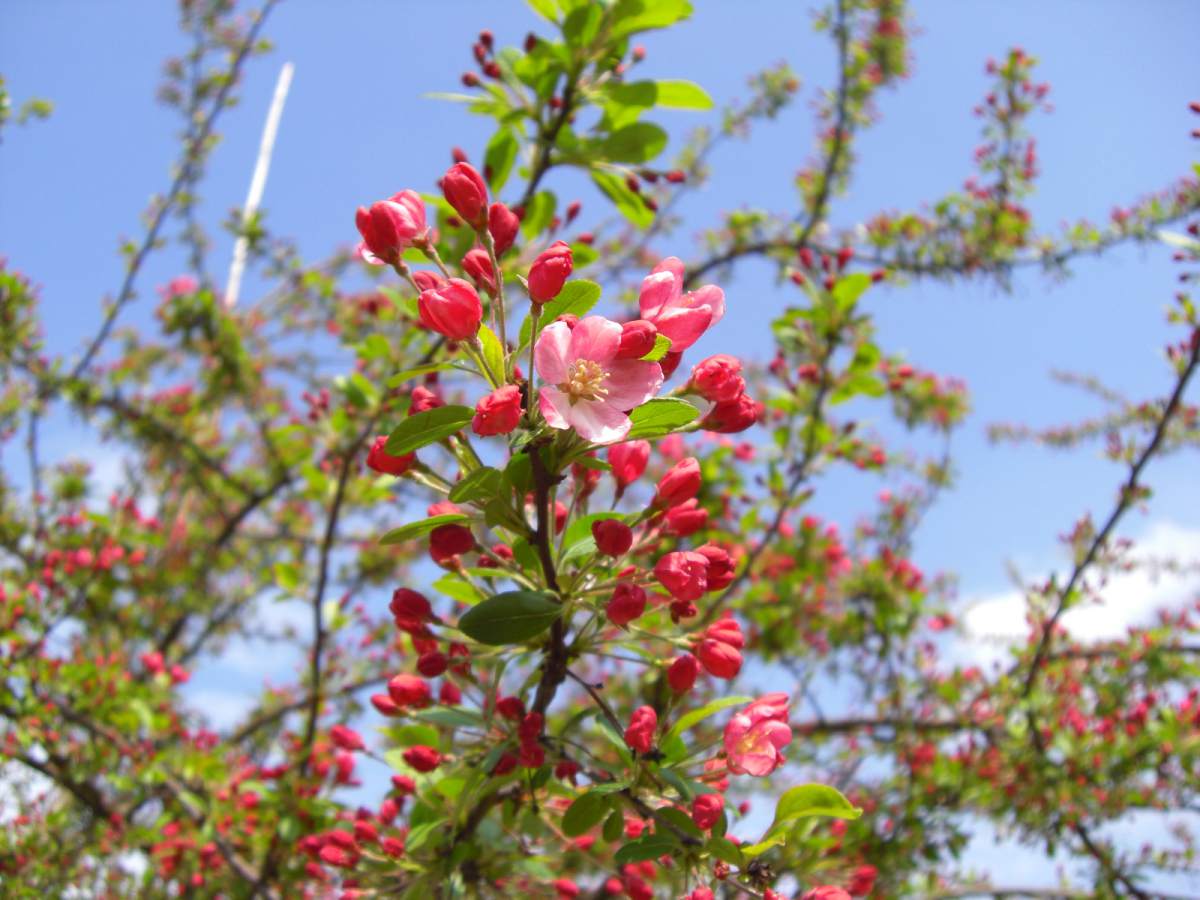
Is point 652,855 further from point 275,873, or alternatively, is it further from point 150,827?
point 150,827

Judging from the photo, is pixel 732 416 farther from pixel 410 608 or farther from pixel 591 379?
pixel 410 608

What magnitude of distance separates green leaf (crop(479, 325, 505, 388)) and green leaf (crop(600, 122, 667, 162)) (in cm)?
112

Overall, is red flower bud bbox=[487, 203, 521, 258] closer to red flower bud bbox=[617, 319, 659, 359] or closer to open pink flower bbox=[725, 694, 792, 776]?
red flower bud bbox=[617, 319, 659, 359]

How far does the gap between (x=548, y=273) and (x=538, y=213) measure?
47.9 inches

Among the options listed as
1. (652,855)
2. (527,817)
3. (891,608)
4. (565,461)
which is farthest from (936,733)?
(565,461)

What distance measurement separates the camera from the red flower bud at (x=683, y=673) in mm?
1246

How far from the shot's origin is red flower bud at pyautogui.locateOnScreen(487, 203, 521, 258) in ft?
4.04

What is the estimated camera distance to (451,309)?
3.37ft

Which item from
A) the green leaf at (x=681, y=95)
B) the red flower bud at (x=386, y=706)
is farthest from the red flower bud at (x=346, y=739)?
the green leaf at (x=681, y=95)

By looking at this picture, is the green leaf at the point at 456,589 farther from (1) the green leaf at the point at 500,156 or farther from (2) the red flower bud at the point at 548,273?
(1) the green leaf at the point at 500,156

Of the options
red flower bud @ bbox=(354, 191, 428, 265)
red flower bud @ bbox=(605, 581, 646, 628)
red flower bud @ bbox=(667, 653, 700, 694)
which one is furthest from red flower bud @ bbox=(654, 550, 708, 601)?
red flower bud @ bbox=(354, 191, 428, 265)

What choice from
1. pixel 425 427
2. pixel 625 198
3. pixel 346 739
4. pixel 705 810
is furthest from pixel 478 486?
pixel 625 198

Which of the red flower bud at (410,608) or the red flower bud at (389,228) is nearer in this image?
the red flower bud at (389,228)

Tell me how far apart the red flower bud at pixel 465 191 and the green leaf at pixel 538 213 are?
0.96 meters
